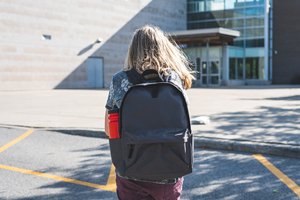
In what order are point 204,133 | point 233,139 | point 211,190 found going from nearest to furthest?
1. point 211,190
2. point 233,139
3. point 204,133

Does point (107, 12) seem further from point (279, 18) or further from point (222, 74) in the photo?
point (279, 18)

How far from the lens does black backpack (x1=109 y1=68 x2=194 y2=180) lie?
1927 mm

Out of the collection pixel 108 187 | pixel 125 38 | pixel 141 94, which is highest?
pixel 125 38

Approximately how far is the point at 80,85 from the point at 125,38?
7.59 metres

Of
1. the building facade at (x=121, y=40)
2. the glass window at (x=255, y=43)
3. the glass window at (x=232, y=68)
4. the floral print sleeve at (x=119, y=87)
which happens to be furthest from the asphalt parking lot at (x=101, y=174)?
the glass window at (x=255, y=43)

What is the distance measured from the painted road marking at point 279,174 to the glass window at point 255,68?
31921 millimetres

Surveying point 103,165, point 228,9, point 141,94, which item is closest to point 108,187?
point 103,165

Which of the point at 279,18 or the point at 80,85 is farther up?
the point at 279,18

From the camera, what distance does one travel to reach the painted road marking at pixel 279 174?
14.5 ft

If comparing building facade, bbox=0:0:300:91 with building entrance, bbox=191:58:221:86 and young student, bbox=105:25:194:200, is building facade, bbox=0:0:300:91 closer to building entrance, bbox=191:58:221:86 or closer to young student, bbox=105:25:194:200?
building entrance, bbox=191:58:221:86

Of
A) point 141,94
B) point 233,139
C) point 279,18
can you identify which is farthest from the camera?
point 279,18

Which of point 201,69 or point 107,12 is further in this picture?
point 201,69

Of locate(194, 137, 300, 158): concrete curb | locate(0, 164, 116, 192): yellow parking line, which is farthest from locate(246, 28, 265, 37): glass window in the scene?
locate(0, 164, 116, 192): yellow parking line

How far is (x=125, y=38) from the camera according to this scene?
36.9m
